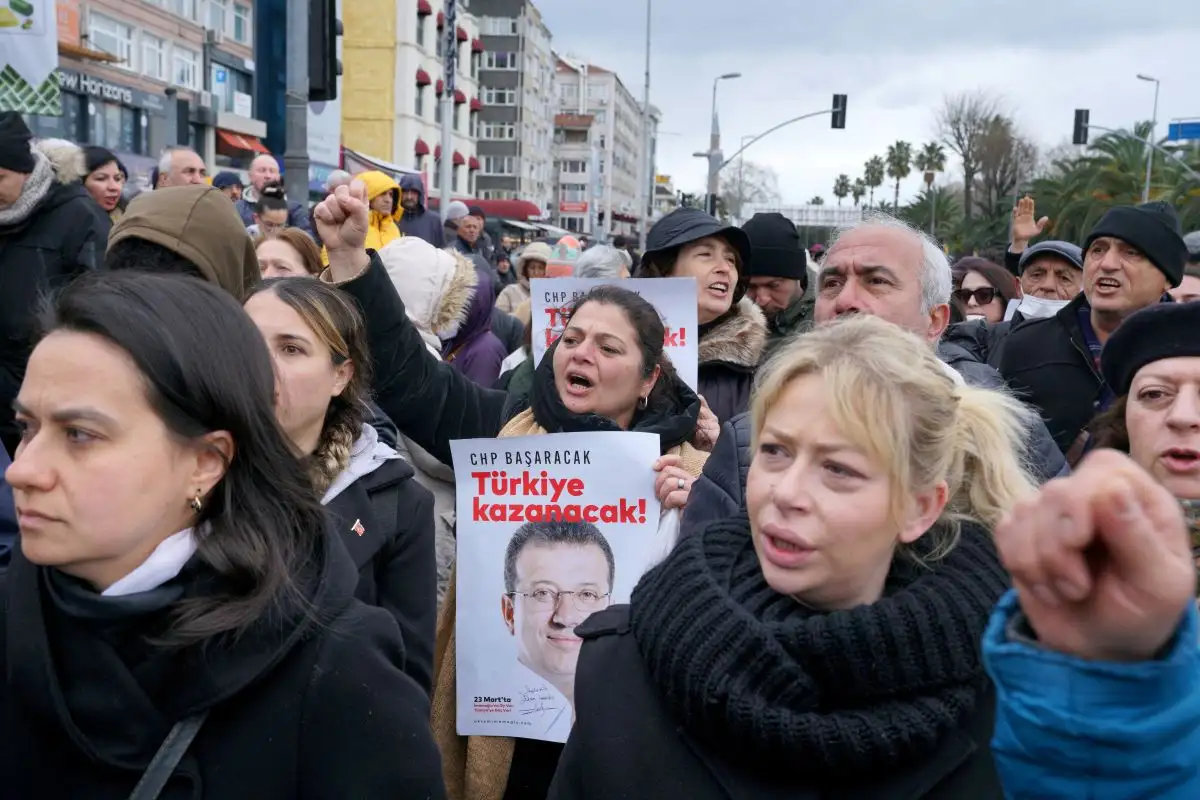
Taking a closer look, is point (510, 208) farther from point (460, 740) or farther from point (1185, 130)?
point (460, 740)

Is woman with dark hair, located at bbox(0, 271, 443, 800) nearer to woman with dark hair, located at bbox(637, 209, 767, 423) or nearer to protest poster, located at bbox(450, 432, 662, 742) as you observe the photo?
protest poster, located at bbox(450, 432, 662, 742)

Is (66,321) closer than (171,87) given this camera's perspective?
Yes

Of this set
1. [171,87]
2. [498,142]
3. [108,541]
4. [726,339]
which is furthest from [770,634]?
[498,142]

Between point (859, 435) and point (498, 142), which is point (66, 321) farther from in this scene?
point (498, 142)

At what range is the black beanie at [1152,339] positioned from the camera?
2752mm

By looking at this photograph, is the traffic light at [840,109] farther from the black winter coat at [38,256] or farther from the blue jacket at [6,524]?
the blue jacket at [6,524]

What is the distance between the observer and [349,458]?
301cm

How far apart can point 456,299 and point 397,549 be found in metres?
1.80

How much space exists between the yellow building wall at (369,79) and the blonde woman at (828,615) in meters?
46.0

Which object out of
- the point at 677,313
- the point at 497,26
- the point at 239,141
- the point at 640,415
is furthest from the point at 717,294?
the point at 497,26

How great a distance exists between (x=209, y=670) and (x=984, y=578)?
1319mm

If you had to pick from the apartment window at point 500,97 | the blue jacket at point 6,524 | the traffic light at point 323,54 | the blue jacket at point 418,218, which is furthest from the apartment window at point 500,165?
the blue jacket at point 6,524

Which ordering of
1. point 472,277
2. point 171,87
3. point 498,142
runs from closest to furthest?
point 472,277
point 171,87
point 498,142

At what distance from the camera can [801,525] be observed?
189 cm
